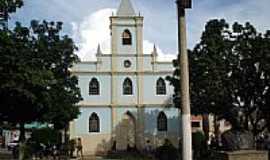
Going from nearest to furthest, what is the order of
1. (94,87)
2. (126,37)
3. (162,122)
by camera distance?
(94,87) → (162,122) → (126,37)

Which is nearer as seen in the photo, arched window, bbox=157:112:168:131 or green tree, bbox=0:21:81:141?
green tree, bbox=0:21:81:141

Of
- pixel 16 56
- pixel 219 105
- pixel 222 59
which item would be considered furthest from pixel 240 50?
pixel 16 56

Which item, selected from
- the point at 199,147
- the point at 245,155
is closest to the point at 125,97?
the point at 199,147

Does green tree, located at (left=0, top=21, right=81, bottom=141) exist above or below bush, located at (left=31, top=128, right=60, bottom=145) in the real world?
above

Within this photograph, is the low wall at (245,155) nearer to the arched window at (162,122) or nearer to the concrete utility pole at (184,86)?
the concrete utility pole at (184,86)

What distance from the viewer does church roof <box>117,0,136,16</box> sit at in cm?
5391

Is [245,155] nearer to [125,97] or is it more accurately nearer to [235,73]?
[235,73]

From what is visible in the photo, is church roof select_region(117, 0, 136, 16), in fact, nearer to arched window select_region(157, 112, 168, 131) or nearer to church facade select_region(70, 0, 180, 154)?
church facade select_region(70, 0, 180, 154)

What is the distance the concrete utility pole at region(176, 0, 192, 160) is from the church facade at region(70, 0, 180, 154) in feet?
133

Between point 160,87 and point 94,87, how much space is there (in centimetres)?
645

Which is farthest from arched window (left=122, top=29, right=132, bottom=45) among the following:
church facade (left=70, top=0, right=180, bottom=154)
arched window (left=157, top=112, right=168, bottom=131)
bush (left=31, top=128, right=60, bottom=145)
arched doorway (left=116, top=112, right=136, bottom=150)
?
bush (left=31, top=128, right=60, bottom=145)

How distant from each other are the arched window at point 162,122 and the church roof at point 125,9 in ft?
34.0

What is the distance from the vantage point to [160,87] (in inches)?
2096

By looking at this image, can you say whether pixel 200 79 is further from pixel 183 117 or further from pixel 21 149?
pixel 183 117
